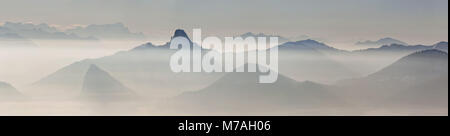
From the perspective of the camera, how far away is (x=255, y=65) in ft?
26.9

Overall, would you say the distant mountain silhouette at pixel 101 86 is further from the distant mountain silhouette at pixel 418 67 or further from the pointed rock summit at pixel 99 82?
the distant mountain silhouette at pixel 418 67

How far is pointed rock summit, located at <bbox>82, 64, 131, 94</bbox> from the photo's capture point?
8414mm

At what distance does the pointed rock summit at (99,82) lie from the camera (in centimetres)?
841

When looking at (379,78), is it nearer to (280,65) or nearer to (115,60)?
(280,65)

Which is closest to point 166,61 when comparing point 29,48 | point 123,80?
point 123,80

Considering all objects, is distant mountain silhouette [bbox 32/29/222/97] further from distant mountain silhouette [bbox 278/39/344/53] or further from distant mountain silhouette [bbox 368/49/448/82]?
distant mountain silhouette [bbox 368/49/448/82]

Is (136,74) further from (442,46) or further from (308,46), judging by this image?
(442,46)

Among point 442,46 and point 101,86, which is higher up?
point 442,46

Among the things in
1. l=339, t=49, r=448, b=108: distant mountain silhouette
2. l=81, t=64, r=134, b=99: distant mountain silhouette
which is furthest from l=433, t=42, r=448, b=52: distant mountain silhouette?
l=81, t=64, r=134, b=99: distant mountain silhouette

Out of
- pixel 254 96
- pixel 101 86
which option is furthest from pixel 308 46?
pixel 101 86

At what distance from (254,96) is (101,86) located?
6.68 feet

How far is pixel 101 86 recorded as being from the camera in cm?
852

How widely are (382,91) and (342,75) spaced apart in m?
0.57

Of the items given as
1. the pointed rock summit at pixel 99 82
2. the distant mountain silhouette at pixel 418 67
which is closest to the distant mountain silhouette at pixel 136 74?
the pointed rock summit at pixel 99 82
